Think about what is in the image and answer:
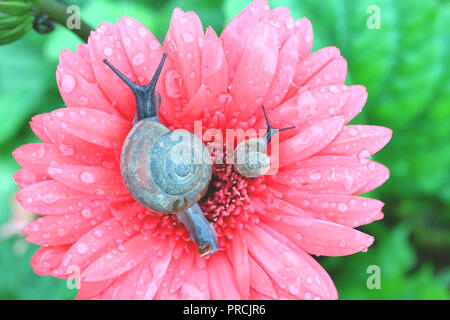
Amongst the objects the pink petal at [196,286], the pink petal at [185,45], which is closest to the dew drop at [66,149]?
the pink petal at [185,45]

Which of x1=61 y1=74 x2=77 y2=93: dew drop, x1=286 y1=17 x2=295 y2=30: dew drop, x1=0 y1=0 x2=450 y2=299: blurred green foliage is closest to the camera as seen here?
x1=61 y1=74 x2=77 y2=93: dew drop

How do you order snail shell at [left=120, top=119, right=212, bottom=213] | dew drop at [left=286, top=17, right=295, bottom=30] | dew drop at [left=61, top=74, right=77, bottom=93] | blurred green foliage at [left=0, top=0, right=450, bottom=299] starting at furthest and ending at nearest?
1. blurred green foliage at [left=0, top=0, right=450, bottom=299]
2. dew drop at [left=286, top=17, right=295, bottom=30]
3. dew drop at [left=61, top=74, right=77, bottom=93]
4. snail shell at [left=120, top=119, right=212, bottom=213]

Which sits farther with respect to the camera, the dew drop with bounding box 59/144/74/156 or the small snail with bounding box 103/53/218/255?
the dew drop with bounding box 59/144/74/156

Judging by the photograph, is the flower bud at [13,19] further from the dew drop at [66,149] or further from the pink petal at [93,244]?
the pink petal at [93,244]

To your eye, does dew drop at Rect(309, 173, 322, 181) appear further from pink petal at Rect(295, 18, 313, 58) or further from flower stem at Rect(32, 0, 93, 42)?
flower stem at Rect(32, 0, 93, 42)

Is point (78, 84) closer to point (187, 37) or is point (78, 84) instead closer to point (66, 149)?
point (66, 149)

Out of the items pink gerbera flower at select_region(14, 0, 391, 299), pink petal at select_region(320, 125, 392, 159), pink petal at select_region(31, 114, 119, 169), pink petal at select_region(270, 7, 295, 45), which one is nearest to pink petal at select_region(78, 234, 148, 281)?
pink gerbera flower at select_region(14, 0, 391, 299)
